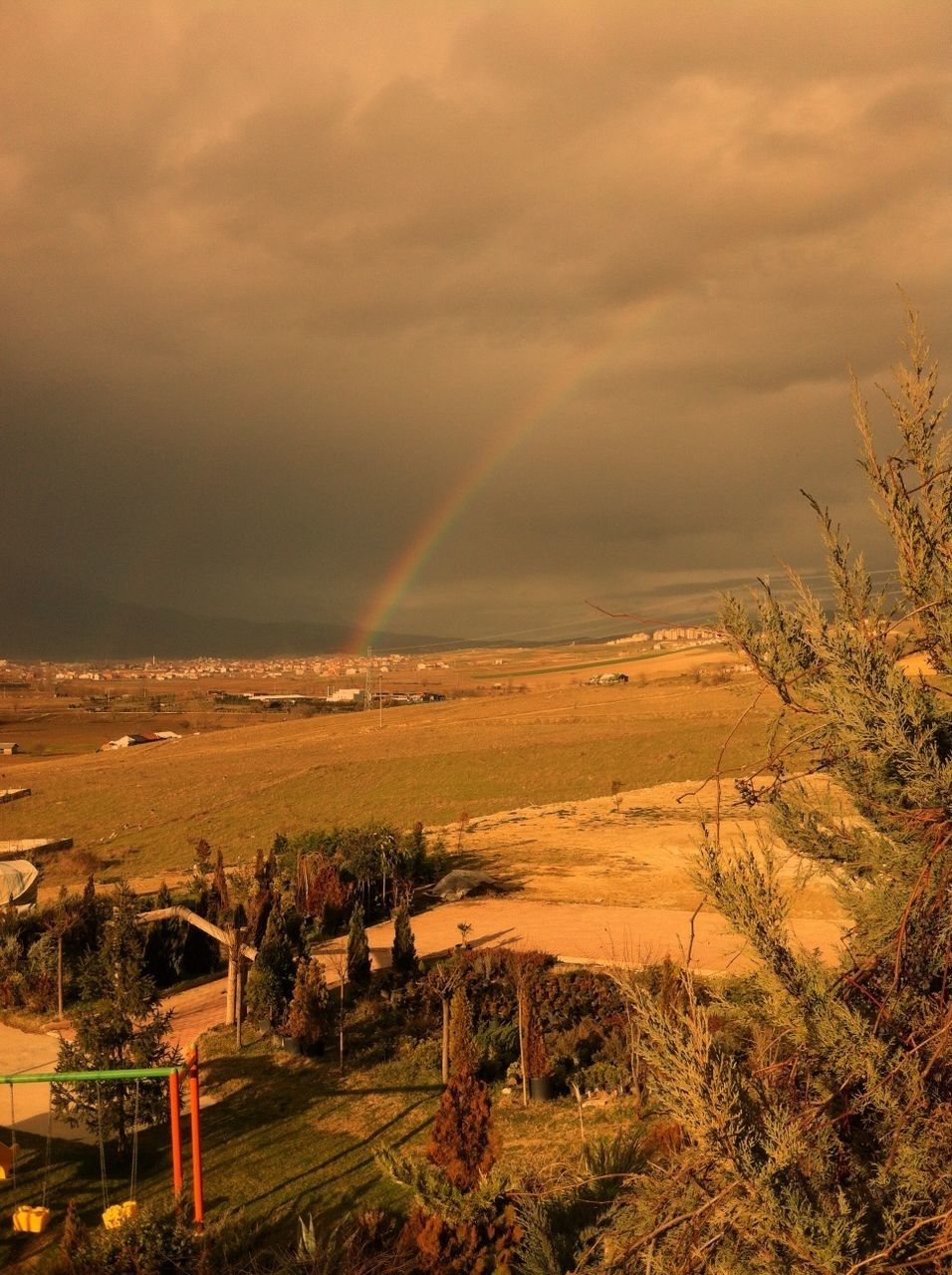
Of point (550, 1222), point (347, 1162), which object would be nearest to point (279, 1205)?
point (347, 1162)

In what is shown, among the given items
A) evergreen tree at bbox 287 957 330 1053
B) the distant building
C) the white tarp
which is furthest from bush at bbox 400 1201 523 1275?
the distant building

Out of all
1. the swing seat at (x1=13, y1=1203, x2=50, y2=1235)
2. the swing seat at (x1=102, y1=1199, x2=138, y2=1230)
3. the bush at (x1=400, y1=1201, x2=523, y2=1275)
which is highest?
the bush at (x1=400, y1=1201, x2=523, y2=1275)

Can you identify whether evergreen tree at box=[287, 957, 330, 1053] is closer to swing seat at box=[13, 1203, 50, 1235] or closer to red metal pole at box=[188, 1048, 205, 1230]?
red metal pole at box=[188, 1048, 205, 1230]

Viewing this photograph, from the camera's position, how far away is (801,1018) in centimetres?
387

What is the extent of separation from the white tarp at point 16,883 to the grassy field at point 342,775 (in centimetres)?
459

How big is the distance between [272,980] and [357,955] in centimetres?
217

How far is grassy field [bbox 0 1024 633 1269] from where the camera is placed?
10.0 m

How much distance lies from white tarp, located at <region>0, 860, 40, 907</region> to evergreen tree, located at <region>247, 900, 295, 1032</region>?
11634 mm

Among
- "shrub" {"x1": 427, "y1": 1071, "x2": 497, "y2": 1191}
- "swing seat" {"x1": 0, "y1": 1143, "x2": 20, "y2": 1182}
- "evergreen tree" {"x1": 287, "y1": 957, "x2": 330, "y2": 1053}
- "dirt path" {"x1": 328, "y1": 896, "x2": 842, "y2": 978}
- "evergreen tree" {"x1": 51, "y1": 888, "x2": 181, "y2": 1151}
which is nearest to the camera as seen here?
"shrub" {"x1": 427, "y1": 1071, "x2": 497, "y2": 1191}

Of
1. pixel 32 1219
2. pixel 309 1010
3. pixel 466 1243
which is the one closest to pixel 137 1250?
pixel 32 1219

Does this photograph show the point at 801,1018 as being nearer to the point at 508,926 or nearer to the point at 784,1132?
the point at 784,1132

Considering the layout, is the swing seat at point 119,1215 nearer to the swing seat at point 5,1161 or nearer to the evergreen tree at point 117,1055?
the swing seat at point 5,1161

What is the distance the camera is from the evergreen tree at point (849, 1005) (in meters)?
3.25

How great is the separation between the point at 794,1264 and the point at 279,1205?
838cm
